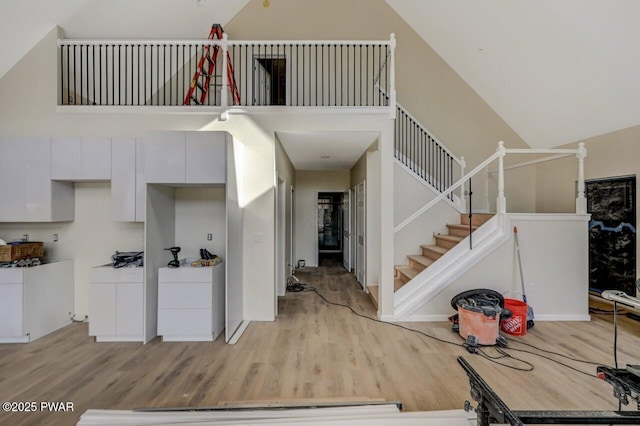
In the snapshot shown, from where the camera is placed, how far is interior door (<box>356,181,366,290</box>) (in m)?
5.81

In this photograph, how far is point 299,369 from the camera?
2816 millimetres

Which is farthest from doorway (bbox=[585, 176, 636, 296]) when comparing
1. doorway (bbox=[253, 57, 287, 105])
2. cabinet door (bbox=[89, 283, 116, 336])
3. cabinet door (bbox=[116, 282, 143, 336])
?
cabinet door (bbox=[89, 283, 116, 336])

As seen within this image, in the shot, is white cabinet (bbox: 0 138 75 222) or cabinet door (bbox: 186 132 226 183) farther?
white cabinet (bbox: 0 138 75 222)

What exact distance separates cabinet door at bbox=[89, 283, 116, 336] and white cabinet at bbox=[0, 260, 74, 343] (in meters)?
0.72

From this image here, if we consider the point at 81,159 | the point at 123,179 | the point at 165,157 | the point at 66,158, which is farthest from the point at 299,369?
the point at 66,158

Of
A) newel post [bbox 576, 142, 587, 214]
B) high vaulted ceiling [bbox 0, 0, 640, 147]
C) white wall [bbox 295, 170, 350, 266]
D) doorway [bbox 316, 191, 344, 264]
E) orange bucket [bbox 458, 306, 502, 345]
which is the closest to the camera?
orange bucket [bbox 458, 306, 502, 345]

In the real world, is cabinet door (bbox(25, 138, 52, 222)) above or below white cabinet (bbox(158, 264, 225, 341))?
above

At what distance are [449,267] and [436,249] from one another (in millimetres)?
579

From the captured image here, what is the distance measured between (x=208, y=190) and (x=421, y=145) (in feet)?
14.1

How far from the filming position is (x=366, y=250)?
5402 millimetres

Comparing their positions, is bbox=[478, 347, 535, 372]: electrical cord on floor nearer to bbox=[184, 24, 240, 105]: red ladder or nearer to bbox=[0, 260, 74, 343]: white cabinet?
bbox=[184, 24, 240, 105]: red ladder

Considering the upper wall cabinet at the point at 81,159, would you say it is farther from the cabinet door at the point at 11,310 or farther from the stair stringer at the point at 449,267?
the stair stringer at the point at 449,267

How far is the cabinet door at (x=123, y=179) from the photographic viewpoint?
11.8ft

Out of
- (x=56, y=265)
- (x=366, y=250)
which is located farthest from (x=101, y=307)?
(x=366, y=250)
